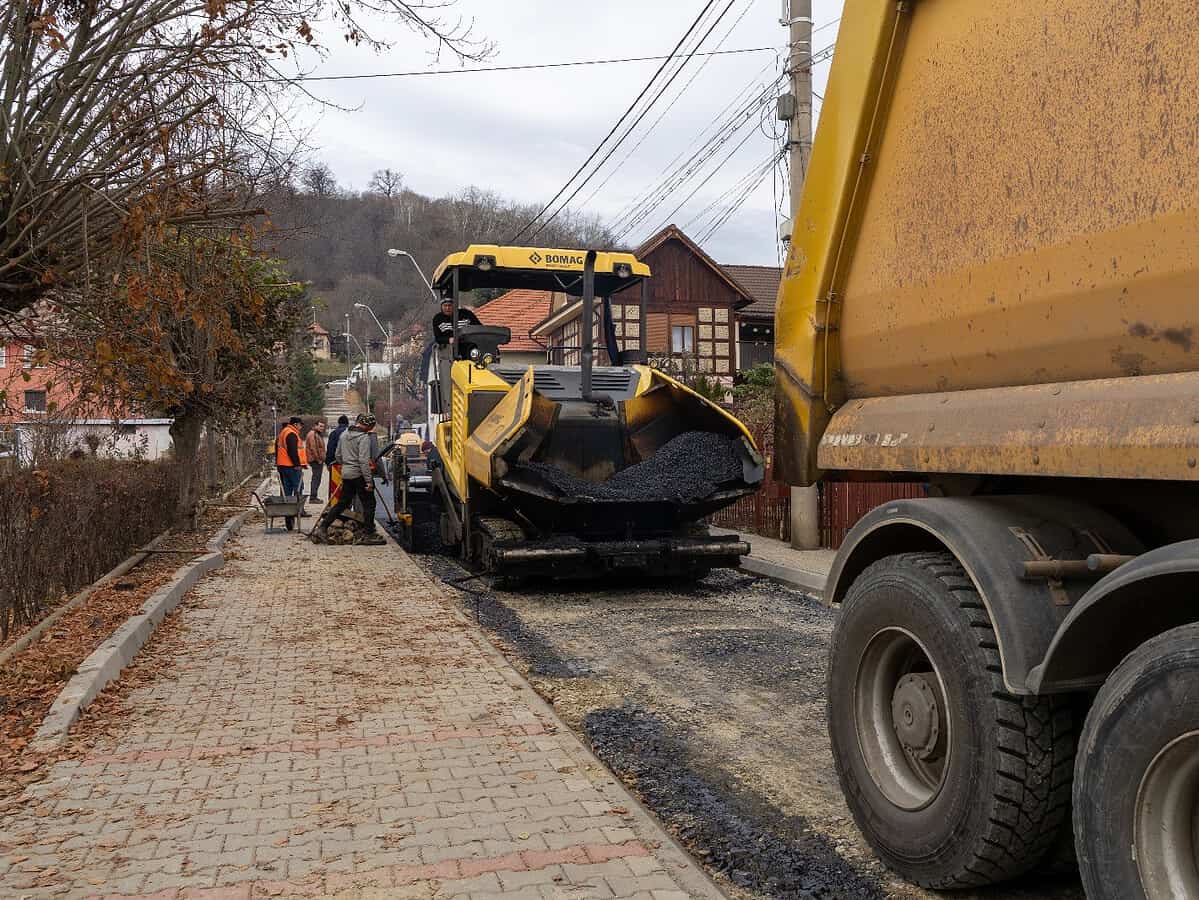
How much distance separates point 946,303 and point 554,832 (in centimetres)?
223

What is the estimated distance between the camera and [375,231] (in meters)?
33.3

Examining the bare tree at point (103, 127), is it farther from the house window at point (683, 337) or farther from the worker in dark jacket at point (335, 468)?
the house window at point (683, 337)

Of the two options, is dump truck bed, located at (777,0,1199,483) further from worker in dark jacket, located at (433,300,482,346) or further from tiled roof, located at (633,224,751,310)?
tiled roof, located at (633,224,751,310)

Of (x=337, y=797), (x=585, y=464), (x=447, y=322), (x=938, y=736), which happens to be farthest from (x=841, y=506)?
(x=938, y=736)

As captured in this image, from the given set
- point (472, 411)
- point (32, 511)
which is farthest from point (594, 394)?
point (32, 511)

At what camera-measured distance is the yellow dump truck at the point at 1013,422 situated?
89.9 inches

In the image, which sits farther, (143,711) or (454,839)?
(143,711)

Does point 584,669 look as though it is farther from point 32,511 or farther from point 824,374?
point 32,511

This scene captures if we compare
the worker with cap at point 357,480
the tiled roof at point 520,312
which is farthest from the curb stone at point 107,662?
the tiled roof at point 520,312

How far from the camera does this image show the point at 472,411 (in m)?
9.55

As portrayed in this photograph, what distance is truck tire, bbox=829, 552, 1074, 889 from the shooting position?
272cm

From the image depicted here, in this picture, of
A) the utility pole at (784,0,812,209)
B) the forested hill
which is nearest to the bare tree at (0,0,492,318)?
the forested hill

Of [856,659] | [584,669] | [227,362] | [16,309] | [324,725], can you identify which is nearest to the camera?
[856,659]

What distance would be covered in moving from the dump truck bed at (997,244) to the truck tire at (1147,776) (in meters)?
0.42
